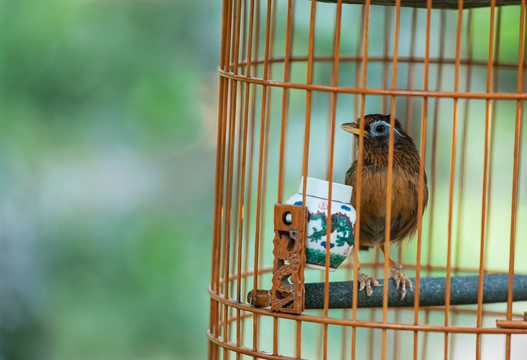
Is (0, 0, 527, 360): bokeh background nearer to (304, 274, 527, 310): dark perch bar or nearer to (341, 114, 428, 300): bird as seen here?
(341, 114, 428, 300): bird

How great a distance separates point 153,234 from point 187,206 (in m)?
0.32

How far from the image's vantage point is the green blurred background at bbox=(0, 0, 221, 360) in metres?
5.71

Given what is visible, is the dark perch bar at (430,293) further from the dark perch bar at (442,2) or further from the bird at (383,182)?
the dark perch bar at (442,2)

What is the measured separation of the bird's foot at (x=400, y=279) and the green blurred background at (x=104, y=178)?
7.72 ft

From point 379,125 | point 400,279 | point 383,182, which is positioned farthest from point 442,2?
point 400,279

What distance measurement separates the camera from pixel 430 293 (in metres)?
3.15

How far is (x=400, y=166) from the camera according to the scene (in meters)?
3.57

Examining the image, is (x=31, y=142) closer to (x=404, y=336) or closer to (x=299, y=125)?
(x=299, y=125)

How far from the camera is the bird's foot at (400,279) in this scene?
3.28 metres

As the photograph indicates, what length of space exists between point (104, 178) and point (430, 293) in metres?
3.20

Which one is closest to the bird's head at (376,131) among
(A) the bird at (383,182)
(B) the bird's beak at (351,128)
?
(A) the bird at (383,182)

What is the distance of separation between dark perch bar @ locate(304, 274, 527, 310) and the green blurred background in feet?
8.67

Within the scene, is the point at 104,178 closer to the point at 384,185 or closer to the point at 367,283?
the point at 384,185

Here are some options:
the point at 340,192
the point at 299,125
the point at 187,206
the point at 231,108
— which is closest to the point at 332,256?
the point at 340,192
